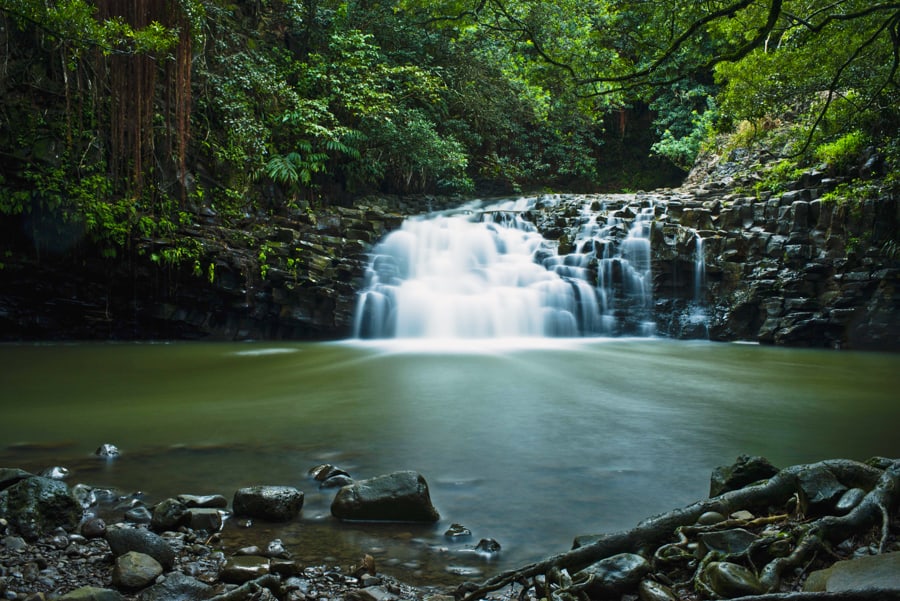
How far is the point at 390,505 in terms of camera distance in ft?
11.1

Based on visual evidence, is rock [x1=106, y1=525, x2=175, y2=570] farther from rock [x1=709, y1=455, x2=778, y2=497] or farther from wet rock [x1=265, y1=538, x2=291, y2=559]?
rock [x1=709, y1=455, x2=778, y2=497]

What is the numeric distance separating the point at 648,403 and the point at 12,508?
20.8 ft

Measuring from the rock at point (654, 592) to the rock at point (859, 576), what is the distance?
49cm

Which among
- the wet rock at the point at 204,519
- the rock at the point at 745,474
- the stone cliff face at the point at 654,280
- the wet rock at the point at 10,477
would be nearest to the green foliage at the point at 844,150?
the stone cliff face at the point at 654,280

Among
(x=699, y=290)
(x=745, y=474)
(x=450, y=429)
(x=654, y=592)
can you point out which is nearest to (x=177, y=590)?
(x=654, y=592)

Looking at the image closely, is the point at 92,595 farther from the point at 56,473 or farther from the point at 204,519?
the point at 56,473

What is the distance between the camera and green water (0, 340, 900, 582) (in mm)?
3443

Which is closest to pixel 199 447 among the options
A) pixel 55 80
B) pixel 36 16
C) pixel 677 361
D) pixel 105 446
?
pixel 105 446

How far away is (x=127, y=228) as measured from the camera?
40.1 feet

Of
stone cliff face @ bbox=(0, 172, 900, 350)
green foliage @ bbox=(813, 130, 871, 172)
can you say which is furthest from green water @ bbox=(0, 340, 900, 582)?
green foliage @ bbox=(813, 130, 871, 172)

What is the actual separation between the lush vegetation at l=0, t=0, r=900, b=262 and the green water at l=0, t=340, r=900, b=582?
3328 millimetres

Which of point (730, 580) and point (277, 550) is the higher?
point (730, 580)

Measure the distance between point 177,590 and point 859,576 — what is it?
268 centimetres

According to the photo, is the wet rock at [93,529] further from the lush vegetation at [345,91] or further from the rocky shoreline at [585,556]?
the lush vegetation at [345,91]
